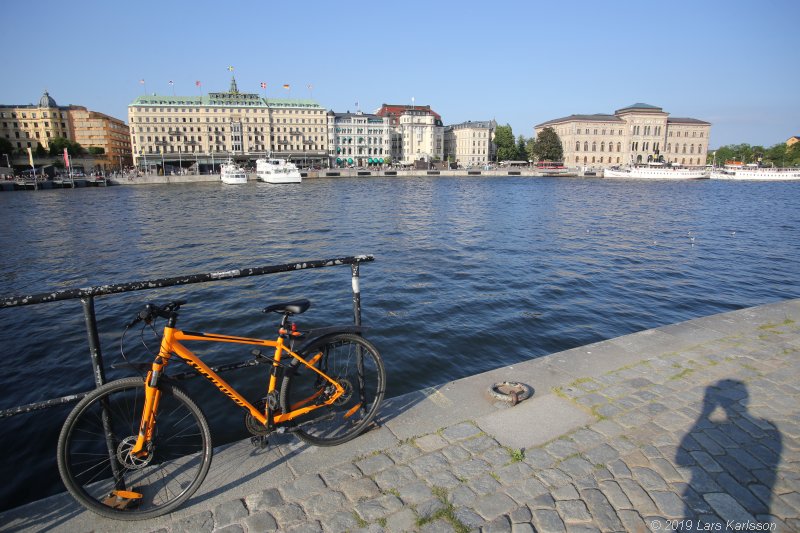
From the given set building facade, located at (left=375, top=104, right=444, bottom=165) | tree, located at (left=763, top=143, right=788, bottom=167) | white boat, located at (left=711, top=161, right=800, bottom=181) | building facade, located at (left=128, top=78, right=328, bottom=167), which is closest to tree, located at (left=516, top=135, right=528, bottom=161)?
building facade, located at (left=375, top=104, right=444, bottom=165)

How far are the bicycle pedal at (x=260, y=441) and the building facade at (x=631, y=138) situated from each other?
169 m

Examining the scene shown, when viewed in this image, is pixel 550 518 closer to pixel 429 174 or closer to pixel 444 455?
pixel 444 455

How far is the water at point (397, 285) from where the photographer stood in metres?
9.43

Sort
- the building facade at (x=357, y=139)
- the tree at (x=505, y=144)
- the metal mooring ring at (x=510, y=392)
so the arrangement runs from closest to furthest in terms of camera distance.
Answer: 1. the metal mooring ring at (x=510, y=392)
2. the building facade at (x=357, y=139)
3. the tree at (x=505, y=144)

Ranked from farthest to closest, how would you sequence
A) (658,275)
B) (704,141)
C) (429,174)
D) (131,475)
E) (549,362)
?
(704,141), (429,174), (658,275), (549,362), (131,475)

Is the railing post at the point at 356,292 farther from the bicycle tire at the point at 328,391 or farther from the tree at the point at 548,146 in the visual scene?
the tree at the point at 548,146

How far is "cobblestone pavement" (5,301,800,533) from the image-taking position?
3361mm

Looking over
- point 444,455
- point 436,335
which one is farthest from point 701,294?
point 444,455

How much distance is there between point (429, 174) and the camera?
140000 mm

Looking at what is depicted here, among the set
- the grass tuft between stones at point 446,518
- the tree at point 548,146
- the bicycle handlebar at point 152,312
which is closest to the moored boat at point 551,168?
the tree at point 548,146

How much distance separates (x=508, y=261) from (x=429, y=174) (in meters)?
122

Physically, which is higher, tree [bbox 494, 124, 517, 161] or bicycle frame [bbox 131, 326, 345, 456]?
tree [bbox 494, 124, 517, 161]

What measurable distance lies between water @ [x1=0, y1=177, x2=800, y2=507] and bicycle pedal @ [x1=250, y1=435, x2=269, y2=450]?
3082 mm

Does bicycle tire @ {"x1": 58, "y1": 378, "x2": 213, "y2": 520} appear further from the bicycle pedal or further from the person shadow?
the person shadow
